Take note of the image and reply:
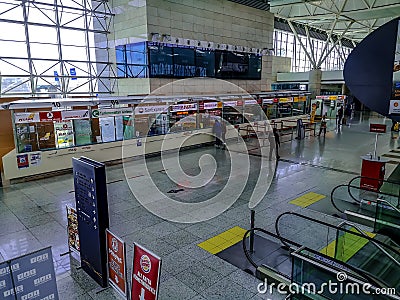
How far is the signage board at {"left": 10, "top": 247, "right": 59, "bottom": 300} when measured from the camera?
3367 millimetres

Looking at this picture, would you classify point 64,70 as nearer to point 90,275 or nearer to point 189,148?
point 189,148

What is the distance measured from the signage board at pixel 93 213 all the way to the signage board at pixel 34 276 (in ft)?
2.69

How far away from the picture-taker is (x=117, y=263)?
13.7 ft

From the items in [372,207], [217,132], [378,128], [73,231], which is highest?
[378,128]

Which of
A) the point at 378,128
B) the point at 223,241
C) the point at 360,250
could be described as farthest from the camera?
the point at 378,128

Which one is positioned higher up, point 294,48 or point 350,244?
point 294,48

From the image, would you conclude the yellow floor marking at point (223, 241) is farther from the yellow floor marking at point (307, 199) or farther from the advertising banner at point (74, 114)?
the advertising banner at point (74, 114)

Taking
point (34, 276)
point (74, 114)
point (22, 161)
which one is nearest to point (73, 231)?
point (34, 276)

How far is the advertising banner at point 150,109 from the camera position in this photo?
12375 mm

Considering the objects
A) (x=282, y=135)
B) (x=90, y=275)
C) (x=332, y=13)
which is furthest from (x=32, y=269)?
(x=332, y=13)

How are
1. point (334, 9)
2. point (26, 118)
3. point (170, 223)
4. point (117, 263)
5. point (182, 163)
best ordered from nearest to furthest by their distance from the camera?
point (117, 263)
point (170, 223)
point (26, 118)
point (182, 163)
point (334, 9)

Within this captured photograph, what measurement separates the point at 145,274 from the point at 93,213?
56.1 inches

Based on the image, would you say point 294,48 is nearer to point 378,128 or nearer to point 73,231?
point 378,128

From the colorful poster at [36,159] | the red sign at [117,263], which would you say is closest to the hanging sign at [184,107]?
the colorful poster at [36,159]
